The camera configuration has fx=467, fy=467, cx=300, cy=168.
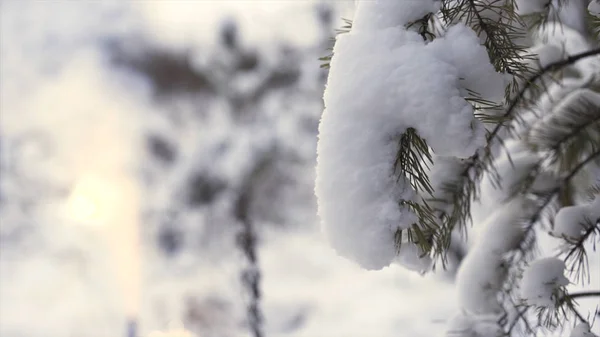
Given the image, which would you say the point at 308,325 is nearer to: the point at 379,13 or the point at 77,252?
the point at 77,252

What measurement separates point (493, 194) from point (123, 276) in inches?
74.2

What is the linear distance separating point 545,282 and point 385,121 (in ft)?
1.64

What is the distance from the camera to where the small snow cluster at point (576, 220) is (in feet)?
2.48

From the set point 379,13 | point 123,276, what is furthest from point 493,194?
point 123,276

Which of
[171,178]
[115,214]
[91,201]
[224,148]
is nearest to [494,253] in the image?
[115,214]

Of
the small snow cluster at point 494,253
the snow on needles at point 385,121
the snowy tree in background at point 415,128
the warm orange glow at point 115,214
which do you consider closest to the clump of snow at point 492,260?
the small snow cluster at point 494,253

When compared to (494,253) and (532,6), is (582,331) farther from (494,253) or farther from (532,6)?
(532,6)

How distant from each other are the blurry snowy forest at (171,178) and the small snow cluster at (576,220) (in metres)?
1.61

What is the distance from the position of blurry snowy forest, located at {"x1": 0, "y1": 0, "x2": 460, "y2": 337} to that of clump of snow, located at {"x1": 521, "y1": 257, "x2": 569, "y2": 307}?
5.24ft

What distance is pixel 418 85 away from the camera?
1.35ft

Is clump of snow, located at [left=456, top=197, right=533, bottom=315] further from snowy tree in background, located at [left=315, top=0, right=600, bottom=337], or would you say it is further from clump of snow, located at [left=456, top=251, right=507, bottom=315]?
snowy tree in background, located at [left=315, top=0, right=600, bottom=337]

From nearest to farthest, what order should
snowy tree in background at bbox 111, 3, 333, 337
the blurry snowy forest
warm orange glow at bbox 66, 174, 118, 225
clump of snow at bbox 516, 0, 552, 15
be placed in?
clump of snow at bbox 516, 0, 552, 15
the blurry snowy forest
warm orange glow at bbox 66, 174, 118, 225
snowy tree in background at bbox 111, 3, 333, 337

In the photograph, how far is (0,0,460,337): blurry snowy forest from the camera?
258cm

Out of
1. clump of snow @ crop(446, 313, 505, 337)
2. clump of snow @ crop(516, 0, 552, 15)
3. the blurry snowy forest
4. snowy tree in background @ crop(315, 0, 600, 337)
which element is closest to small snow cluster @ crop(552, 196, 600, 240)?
snowy tree in background @ crop(315, 0, 600, 337)
